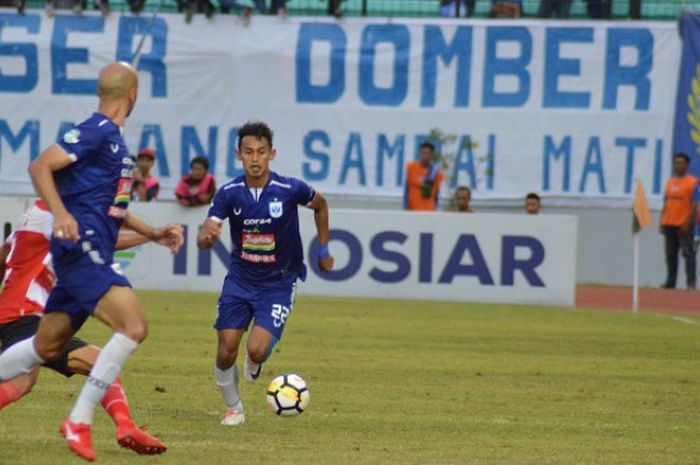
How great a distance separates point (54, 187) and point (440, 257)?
15.2m

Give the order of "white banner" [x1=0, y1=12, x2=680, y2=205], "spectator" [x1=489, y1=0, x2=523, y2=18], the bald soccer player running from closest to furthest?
the bald soccer player → "white banner" [x1=0, y1=12, x2=680, y2=205] → "spectator" [x1=489, y1=0, x2=523, y2=18]

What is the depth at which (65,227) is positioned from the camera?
8.20 meters

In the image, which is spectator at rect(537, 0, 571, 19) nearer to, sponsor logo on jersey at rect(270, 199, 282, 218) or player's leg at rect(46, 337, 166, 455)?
sponsor logo on jersey at rect(270, 199, 282, 218)

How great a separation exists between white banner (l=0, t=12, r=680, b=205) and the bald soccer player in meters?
20.2

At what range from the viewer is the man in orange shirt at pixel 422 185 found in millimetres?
27078

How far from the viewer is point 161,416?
11281mm

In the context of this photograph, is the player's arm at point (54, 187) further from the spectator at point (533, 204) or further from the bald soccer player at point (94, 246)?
the spectator at point (533, 204)

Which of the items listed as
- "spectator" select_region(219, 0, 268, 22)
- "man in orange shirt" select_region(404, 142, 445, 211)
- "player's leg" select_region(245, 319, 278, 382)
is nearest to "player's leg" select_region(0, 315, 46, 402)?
"player's leg" select_region(245, 319, 278, 382)

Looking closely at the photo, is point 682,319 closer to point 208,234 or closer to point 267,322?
point 267,322

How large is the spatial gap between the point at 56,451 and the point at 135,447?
2.33ft

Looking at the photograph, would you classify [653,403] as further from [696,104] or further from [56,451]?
[696,104]

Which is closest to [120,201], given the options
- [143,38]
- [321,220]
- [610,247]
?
[321,220]

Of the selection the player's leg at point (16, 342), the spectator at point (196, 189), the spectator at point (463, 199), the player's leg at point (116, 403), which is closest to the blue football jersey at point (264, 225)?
the player's leg at point (116, 403)

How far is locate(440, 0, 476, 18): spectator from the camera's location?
30.0m
